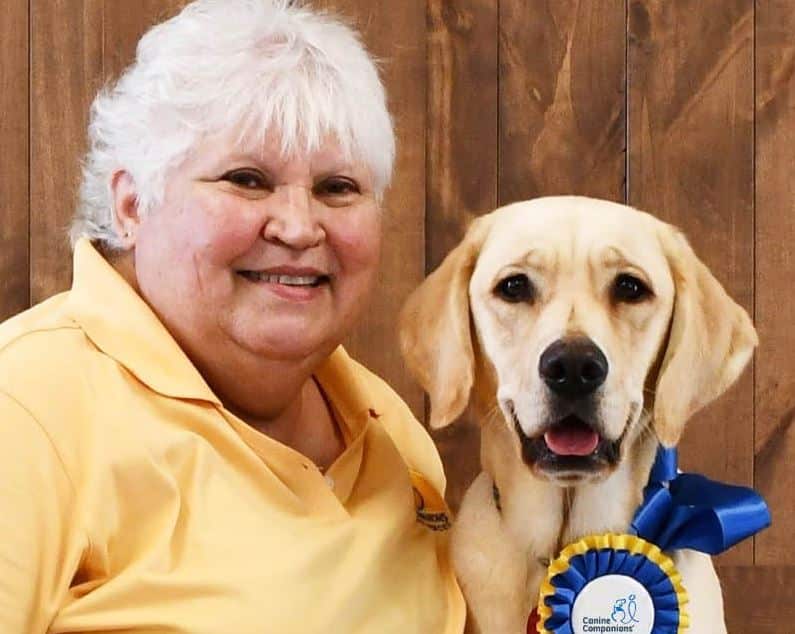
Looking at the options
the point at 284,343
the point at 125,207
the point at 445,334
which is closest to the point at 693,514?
the point at 445,334

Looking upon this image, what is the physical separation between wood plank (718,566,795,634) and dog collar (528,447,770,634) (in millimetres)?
862

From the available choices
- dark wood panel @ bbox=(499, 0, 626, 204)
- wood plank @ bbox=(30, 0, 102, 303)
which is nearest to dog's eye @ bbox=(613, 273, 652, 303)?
dark wood panel @ bbox=(499, 0, 626, 204)

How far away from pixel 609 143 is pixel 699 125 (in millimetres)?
165

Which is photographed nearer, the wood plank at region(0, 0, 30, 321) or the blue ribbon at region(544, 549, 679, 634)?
the blue ribbon at region(544, 549, 679, 634)

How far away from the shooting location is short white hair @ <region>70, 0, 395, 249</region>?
1.38 meters

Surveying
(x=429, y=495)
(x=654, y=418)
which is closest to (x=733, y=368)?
(x=654, y=418)

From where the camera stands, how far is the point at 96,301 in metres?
1.37

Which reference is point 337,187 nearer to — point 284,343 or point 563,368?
point 284,343

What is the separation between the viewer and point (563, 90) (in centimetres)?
210

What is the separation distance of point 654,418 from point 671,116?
0.93 m

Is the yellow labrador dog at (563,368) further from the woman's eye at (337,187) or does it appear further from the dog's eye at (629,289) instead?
the woman's eye at (337,187)

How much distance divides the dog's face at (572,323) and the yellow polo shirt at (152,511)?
0.82 ft

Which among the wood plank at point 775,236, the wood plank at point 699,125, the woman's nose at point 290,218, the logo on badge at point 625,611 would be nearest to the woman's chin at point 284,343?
the woman's nose at point 290,218

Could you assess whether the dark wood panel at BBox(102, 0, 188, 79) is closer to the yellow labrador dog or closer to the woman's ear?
the woman's ear
